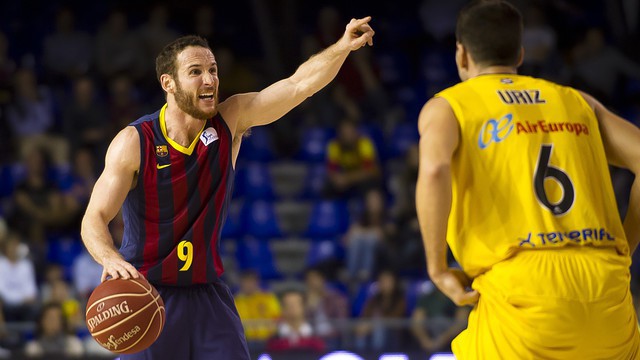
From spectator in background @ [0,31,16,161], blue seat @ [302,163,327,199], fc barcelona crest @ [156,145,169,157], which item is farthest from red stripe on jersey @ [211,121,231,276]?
spectator in background @ [0,31,16,161]

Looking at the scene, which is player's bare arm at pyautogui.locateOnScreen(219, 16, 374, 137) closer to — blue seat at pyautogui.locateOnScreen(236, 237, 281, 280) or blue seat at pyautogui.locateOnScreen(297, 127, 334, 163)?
blue seat at pyautogui.locateOnScreen(236, 237, 281, 280)

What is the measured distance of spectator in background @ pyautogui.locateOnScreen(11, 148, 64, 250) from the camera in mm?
12492

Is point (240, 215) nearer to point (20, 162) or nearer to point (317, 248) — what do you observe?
point (317, 248)

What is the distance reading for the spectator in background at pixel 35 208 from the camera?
12492mm

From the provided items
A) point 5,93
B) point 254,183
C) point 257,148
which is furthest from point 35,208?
point 257,148

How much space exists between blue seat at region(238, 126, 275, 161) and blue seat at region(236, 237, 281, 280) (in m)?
1.74

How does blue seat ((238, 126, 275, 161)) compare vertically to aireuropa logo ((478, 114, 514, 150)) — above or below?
above

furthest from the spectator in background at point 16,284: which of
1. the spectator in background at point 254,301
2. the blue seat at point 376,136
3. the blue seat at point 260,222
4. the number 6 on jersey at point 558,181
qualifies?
the number 6 on jersey at point 558,181

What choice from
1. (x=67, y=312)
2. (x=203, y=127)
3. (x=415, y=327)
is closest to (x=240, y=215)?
(x=67, y=312)

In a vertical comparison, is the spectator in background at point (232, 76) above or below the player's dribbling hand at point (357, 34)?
above

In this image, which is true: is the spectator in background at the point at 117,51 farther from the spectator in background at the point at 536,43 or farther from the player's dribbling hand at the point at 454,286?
the player's dribbling hand at the point at 454,286

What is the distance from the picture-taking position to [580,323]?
3.69m

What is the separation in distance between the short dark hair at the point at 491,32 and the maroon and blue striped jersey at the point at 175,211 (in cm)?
181

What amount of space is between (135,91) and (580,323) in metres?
11.6
